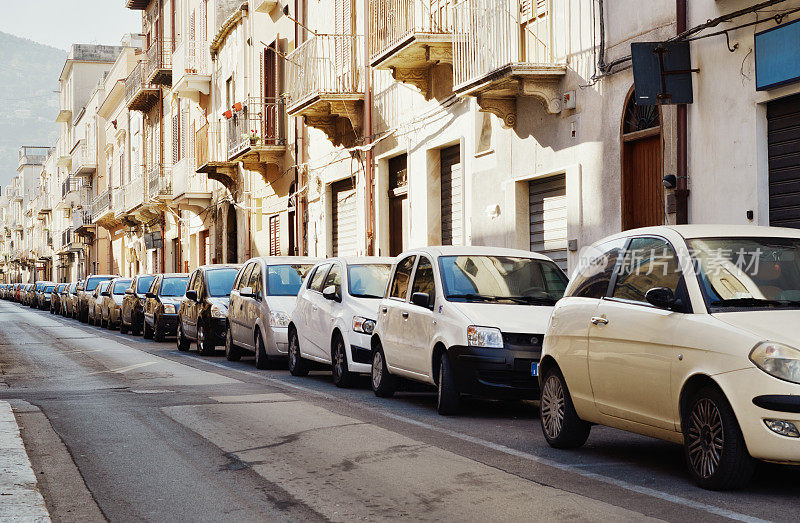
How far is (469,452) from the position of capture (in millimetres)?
9039

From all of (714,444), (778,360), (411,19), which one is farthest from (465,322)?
(411,19)

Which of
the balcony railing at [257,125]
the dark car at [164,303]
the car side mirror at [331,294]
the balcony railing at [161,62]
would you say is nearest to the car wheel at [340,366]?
the car side mirror at [331,294]

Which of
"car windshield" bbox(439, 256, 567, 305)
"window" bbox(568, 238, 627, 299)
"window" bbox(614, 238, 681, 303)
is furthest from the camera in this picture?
"car windshield" bbox(439, 256, 567, 305)

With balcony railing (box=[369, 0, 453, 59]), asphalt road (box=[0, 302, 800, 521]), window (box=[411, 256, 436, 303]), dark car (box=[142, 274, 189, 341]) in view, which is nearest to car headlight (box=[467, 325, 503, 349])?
asphalt road (box=[0, 302, 800, 521])

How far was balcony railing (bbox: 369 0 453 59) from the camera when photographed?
20.5m

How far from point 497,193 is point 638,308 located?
12.0 m

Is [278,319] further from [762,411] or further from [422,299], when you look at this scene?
[762,411]

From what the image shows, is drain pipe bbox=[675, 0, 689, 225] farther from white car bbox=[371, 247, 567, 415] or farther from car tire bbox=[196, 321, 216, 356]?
car tire bbox=[196, 321, 216, 356]

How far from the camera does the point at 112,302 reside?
117 feet

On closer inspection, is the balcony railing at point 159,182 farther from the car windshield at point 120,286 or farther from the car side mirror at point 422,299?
the car side mirror at point 422,299

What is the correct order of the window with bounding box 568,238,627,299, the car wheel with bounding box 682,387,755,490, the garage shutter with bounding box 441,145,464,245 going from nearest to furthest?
the car wheel with bounding box 682,387,755,490 → the window with bounding box 568,238,627,299 → the garage shutter with bounding box 441,145,464,245

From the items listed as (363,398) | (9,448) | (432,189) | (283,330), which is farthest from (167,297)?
(9,448)

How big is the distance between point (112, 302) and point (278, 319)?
19.0 meters

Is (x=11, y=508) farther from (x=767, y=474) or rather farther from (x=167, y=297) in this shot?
(x=167, y=297)
